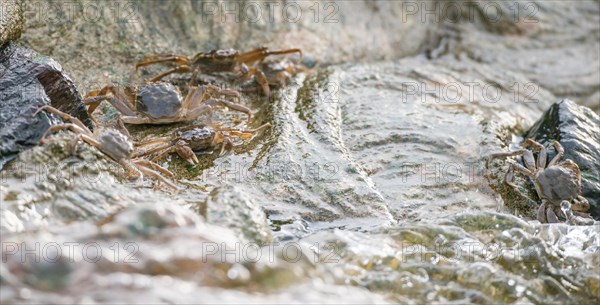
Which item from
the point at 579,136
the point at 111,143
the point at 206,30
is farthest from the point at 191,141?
the point at 579,136

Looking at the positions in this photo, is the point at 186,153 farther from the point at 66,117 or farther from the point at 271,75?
the point at 271,75

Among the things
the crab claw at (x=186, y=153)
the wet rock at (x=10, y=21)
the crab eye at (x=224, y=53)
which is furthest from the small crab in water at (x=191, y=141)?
the wet rock at (x=10, y=21)

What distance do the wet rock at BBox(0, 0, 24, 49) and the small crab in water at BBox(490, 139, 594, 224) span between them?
3.47m

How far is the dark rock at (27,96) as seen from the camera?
4.29 metres

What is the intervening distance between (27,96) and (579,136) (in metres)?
3.87

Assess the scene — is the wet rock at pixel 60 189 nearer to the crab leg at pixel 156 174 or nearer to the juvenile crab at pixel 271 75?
the crab leg at pixel 156 174

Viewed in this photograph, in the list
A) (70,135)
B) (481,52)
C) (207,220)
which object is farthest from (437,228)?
(481,52)

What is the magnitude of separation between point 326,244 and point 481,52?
5189 millimetres

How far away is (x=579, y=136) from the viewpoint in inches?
221

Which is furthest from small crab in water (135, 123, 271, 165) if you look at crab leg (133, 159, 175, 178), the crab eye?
the crab eye

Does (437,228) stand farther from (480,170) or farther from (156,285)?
(156,285)

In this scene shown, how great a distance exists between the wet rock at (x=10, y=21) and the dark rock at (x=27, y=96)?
8 centimetres

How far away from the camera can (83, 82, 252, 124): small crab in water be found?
17.8 feet

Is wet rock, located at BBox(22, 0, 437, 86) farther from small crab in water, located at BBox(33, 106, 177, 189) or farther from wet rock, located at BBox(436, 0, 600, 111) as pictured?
small crab in water, located at BBox(33, 106, 177, 189)
